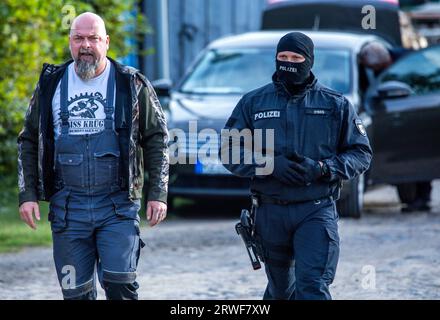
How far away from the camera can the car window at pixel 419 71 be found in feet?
39.3

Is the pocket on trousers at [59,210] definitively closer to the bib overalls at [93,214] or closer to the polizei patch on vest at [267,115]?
the bib overalls at [93,214]

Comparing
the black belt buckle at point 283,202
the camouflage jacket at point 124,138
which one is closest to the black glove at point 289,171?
the black belt buckle at point 283,202

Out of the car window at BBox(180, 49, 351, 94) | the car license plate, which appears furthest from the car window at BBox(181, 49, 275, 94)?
the car license plate

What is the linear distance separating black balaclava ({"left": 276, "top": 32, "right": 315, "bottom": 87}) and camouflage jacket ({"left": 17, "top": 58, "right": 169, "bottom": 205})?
674 millimetres

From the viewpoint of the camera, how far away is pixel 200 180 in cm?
1108

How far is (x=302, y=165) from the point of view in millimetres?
5594

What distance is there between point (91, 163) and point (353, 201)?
19.8 feet

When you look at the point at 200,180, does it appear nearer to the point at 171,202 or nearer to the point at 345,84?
the point at 171,202

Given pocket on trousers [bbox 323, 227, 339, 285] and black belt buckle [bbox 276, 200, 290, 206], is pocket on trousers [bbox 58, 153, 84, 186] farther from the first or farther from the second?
pocket on trousers [bbox 323, 227, 339, 285]

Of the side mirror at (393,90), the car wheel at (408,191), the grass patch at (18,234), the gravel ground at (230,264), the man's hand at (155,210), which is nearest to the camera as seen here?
the man's hand at (155,210)

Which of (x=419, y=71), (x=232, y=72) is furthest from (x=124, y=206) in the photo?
(x=419, y=71)

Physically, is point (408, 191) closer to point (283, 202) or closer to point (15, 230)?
point (15, 230)

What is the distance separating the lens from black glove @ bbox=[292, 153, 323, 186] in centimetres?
559

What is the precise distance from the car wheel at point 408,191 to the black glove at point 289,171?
269 inches
